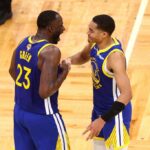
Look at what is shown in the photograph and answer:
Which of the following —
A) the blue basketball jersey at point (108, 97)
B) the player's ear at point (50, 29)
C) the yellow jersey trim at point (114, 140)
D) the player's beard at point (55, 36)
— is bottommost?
the yellow jersey trim at point (114, 140)

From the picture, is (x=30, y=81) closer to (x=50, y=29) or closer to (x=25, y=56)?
(x=25, y=56)

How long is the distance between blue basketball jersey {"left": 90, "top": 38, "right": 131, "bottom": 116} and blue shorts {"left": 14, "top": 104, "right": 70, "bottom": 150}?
1.35 feet

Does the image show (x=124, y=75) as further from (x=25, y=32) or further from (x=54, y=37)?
(x=25, y=32)

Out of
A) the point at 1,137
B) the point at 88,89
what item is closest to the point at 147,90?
the point at 88,89

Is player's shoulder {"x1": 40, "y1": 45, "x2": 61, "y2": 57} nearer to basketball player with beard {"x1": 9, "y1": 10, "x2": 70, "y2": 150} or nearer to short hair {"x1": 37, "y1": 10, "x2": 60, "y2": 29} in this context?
basketball player with beard {"x1": 9, "y1": 10, "x2": 70, "y2": 150}

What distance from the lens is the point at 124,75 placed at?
199 inches

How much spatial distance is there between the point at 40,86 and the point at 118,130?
2.80ft

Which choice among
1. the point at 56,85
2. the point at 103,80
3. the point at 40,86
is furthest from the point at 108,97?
the point at 40,86

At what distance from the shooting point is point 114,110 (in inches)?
200

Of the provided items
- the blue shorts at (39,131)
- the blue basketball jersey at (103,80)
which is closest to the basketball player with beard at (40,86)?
the blue shorts at (39,131)

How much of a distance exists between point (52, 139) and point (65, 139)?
123 millimetres

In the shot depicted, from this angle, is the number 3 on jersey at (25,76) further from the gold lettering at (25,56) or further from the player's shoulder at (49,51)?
the player's shoulder at (49,51)

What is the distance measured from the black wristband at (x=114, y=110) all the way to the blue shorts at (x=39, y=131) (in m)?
0.40

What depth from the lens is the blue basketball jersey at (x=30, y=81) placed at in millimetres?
5000
